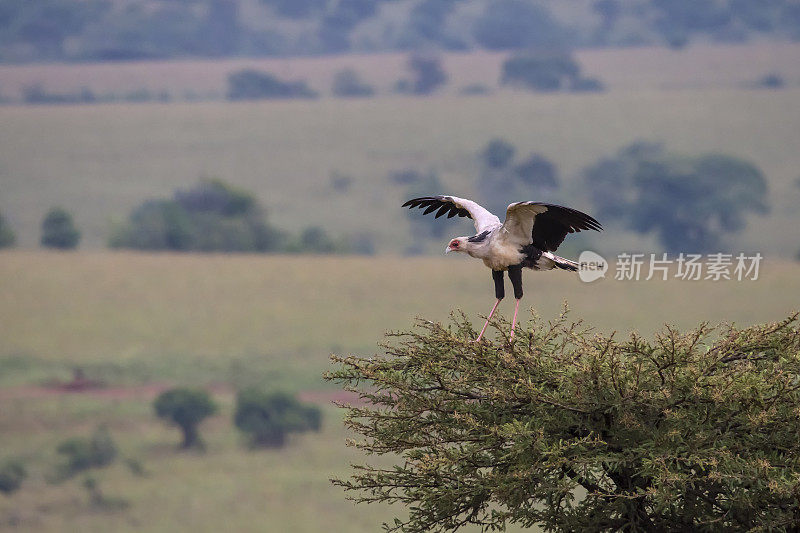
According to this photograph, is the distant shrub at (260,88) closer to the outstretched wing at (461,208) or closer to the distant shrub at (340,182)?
the distant shrub at (340,182)

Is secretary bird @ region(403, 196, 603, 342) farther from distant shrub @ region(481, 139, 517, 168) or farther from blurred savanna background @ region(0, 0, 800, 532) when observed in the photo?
distant shrub @ region(481, 139, 517, 168)

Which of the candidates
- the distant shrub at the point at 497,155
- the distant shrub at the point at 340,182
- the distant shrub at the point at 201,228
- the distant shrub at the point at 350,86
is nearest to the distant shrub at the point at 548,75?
the distant shrub at the point at 350,86

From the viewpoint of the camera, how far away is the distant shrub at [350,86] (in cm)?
15988

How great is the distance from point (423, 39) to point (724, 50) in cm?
4022

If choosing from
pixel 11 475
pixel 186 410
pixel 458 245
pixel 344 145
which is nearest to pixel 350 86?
pixel 344 145

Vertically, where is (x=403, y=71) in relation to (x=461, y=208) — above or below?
above

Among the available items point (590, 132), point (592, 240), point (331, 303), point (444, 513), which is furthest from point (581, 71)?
point (444, 513)

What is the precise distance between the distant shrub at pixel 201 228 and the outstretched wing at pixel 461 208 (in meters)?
91.3

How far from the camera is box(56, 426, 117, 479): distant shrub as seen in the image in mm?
71562

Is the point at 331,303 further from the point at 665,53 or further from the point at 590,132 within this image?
the point at 665,53

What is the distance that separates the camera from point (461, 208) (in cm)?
1476

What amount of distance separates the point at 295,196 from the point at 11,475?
2354 inches

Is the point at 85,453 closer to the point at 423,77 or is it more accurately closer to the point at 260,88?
the point at 260,88

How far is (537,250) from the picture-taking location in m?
13.3
